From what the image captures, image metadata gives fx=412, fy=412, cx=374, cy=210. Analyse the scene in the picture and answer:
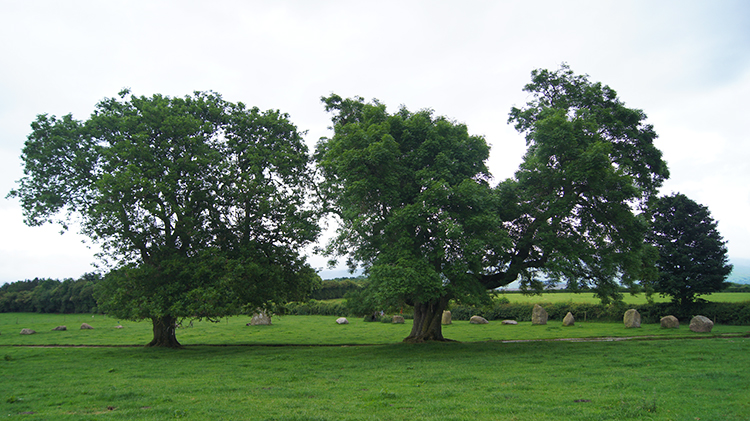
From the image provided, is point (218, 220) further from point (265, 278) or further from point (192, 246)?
point (265, 278)

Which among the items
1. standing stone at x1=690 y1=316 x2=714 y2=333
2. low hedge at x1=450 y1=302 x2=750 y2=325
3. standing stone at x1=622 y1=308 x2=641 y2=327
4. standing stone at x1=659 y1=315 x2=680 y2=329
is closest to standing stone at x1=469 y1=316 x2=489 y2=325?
low hedge at x1=450 y1=302 x2=750 y2=325

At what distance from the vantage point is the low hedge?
105 feet

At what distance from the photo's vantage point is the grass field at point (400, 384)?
9.23 m

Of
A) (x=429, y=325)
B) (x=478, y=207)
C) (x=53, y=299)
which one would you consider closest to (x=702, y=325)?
(x=429, y=325)

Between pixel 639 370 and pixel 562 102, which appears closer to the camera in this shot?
pixel 639 370

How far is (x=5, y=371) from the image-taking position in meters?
17.2

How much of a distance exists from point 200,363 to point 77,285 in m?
73.4

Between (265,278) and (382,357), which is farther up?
(265,278)

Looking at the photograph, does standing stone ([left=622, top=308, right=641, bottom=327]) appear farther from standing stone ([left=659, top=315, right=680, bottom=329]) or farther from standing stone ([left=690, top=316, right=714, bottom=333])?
standing stone ([left=690, top=316, right=714, bottom=333])

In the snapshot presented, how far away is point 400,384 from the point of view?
42.3 feet

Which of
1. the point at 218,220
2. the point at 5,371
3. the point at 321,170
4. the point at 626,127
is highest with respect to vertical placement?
the point at 626,127

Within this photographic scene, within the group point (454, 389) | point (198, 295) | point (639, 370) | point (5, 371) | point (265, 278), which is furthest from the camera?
point (265, 278)

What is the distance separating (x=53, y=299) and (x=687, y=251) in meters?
96.0

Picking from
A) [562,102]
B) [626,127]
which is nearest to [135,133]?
[562,102]
